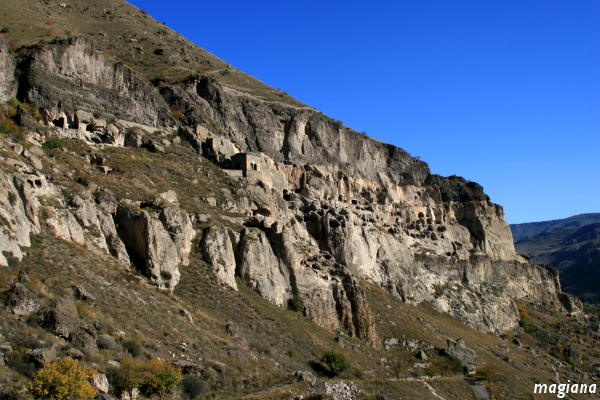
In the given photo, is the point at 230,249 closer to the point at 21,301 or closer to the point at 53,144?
the point at 53,144

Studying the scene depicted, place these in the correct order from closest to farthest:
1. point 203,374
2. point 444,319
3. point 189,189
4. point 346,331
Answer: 1. point 203,374
2. point 346,331
3. point 189,189
4. point 444,319

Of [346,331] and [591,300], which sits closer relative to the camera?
[346,331]

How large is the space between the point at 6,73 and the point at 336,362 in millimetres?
35627

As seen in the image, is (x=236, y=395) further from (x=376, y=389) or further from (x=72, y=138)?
(x=72, y=138)

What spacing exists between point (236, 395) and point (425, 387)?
15464mm

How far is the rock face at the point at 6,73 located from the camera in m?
40.5

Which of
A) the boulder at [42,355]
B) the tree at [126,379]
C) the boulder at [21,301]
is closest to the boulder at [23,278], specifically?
the boulder at [21,301]

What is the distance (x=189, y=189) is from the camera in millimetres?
39781

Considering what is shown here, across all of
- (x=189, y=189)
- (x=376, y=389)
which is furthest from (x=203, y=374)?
(x=189, y=189)

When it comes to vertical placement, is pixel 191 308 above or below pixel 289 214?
below

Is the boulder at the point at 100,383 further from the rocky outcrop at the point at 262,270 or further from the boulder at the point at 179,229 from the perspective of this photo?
the rocky outcrop at the point at 262,270

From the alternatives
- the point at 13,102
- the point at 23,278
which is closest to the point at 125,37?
the point at 13,102

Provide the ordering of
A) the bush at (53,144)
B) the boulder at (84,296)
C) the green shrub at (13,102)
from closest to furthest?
the boulder at (84,296)
the bush at (53,144)
the green shrub at (13,102)

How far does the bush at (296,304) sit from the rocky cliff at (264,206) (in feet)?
0.86
